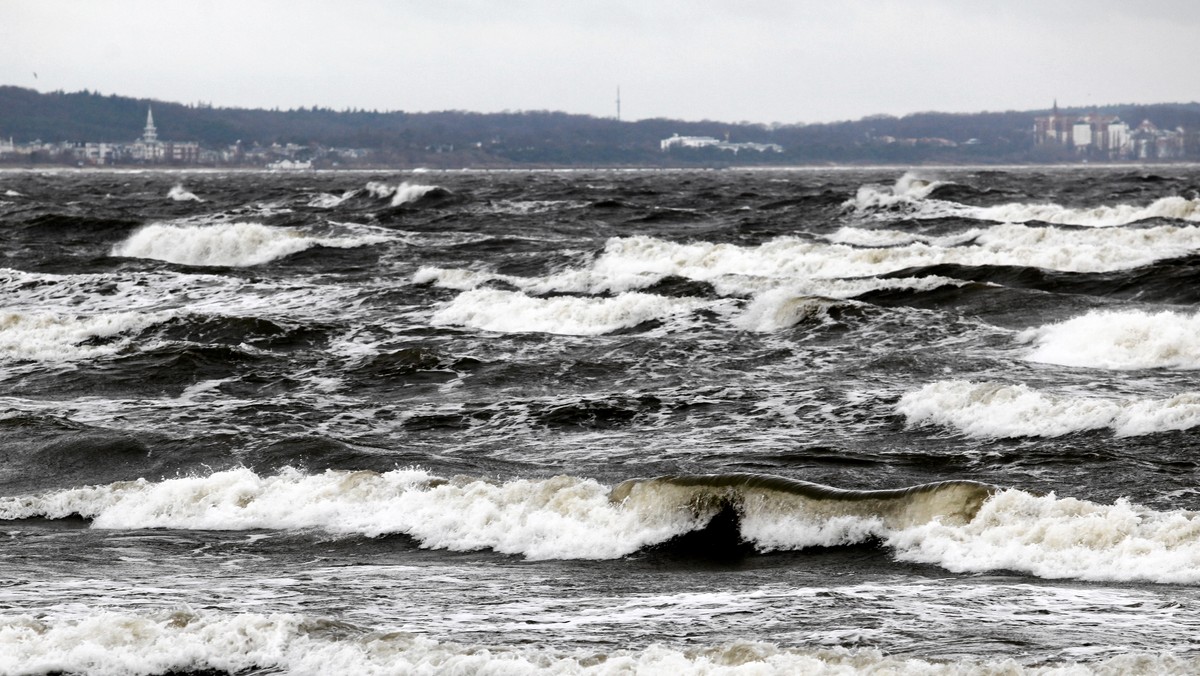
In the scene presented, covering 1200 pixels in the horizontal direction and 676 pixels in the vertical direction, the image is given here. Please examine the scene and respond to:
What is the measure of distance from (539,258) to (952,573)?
88.4 feet

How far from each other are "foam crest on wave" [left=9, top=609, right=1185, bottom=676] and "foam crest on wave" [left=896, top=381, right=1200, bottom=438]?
762cm

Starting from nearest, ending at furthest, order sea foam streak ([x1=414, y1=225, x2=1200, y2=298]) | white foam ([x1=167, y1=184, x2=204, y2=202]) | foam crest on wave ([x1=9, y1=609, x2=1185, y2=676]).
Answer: foam crest on wave ([x1=9, y1=609, x2=1185, y2=676]) < sea foam streak ([x1=414, y1=225, x2=1200, y2=298]) < white foam ([x1=167, y1=184, x2=204, y2=202])

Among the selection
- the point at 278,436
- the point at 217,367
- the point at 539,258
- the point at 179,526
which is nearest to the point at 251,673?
the point at 179,526

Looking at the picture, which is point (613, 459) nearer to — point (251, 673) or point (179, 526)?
point (179, 526)

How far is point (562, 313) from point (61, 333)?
348 inches

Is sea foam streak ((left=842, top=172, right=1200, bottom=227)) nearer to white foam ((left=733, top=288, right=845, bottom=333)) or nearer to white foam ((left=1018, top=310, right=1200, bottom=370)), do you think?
white foam ((left=733, top=288, right=845, bottom=333))

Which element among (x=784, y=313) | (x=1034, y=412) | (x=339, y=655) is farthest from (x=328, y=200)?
(x=339, y=655)

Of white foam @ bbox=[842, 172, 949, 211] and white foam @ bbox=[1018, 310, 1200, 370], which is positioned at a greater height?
white foam @ bbox=[842, 172, 949, 211]

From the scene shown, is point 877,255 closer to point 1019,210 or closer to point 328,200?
point 1019,210

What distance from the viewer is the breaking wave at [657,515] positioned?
413 inches

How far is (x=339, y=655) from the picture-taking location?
853 cm

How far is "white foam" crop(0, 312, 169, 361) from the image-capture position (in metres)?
23.6

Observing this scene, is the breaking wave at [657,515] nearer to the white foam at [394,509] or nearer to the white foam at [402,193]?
the white foam at [394,509]

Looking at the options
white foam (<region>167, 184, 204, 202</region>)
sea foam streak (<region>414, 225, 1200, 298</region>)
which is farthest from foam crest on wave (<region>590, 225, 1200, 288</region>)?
white foam (<region>167, 184, 204, 202</region>)
